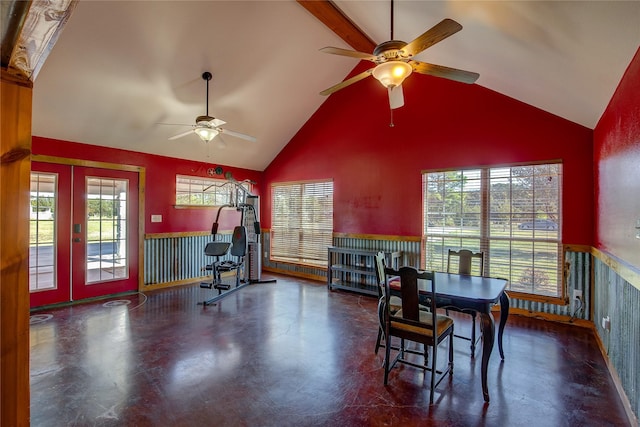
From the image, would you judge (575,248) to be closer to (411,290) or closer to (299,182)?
(411,290)

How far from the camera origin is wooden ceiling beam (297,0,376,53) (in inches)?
156

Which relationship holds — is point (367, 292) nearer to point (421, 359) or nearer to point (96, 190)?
point (421, 359)

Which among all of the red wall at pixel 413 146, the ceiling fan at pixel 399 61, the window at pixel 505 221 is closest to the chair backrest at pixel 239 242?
the red wall at pixel 413 146

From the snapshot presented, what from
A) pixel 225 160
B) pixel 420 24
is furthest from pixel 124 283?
pixel 420 24

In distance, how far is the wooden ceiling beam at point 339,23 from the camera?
3.97 metres

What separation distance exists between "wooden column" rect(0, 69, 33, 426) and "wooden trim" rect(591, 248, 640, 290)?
332 cm

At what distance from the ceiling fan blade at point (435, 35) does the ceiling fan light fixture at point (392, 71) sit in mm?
123

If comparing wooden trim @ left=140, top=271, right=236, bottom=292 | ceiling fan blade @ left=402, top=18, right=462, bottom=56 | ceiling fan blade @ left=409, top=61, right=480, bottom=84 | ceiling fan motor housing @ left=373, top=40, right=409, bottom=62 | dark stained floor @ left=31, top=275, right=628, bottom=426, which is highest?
ceiling fan motor housing @ left=373, top=40, right=409, bottom=62

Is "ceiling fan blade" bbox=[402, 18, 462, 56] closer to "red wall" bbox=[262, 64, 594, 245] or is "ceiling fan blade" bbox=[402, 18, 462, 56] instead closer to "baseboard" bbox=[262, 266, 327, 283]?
"red wall" bbox=[262, 64, 594, 245]

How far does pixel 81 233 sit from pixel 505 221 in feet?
21.3

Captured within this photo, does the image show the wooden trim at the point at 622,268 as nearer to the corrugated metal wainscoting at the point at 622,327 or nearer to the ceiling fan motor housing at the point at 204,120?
the corrugated metal wainscoting at the point at 622,327

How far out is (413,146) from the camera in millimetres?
5188

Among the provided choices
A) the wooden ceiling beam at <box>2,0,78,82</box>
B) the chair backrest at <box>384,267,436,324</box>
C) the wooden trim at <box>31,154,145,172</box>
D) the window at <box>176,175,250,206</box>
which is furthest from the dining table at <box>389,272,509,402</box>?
the wooden trim at <box>31,154,145,172</box>

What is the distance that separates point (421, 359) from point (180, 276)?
488cm
